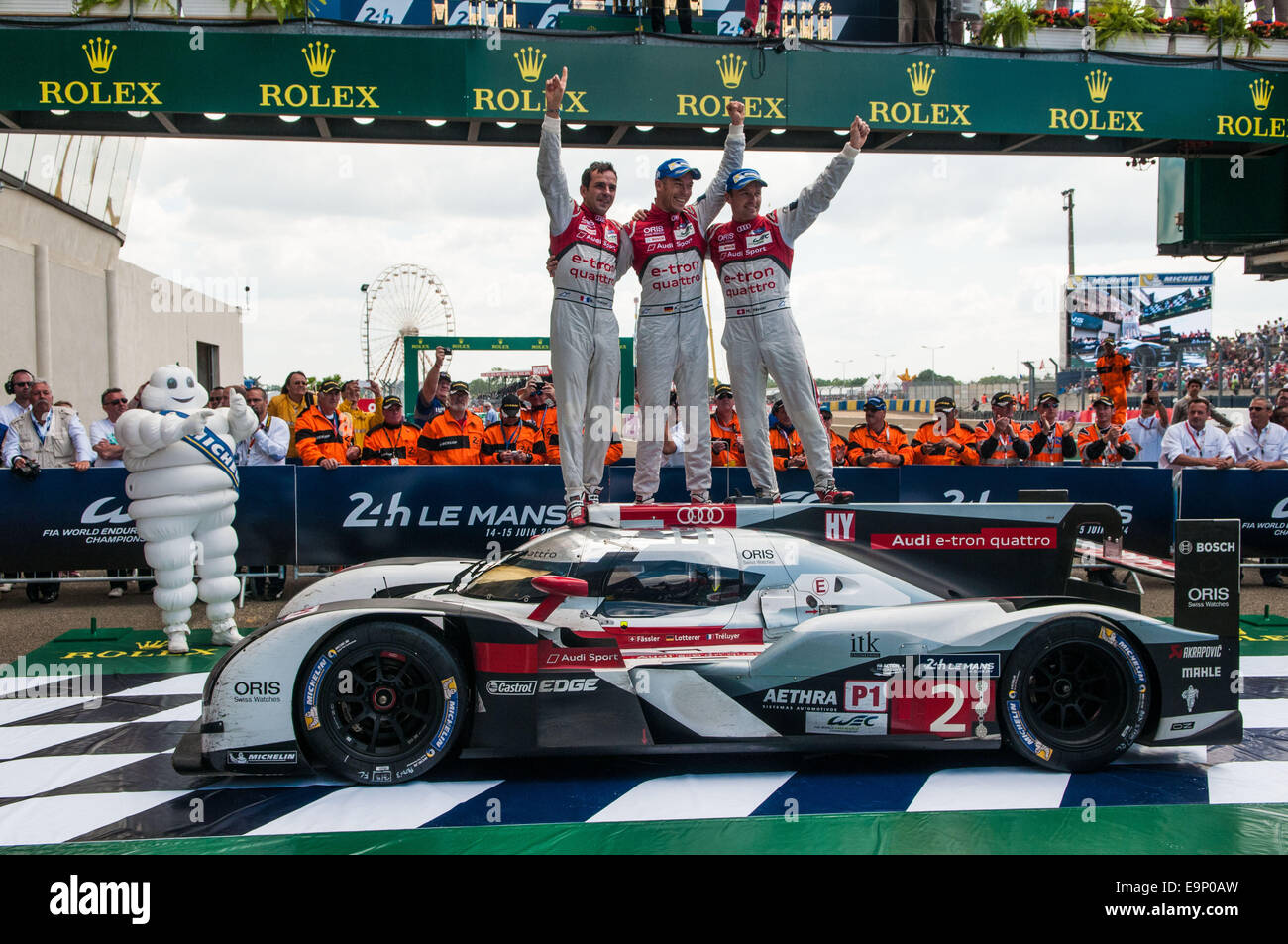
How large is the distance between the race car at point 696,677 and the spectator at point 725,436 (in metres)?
4.15

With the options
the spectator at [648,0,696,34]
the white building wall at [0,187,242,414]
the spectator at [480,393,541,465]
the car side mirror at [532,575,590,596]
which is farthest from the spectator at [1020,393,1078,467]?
the white building wall at [0,187,242,414]

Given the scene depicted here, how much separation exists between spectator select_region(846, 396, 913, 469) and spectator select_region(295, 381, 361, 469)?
457 cm

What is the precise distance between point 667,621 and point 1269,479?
23.5 feet

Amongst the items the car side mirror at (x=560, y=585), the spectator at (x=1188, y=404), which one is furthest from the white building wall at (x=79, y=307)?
the spectator at (x=1188, y=404)

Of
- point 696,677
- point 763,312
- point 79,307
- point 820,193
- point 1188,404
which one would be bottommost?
point 696,677

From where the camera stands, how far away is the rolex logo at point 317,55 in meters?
8.35

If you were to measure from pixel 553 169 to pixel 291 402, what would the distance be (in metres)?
5.03

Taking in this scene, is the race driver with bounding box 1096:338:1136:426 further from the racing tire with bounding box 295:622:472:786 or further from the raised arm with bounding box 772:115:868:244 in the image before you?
the racing tire with bounding box 295:622:472:786

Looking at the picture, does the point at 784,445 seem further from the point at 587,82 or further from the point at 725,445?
the point at 587,82

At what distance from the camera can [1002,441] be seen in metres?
9.21

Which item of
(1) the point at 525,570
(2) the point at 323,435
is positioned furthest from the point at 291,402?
(1) the point at 525,570

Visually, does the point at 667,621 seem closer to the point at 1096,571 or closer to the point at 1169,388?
the point at 1096,571
